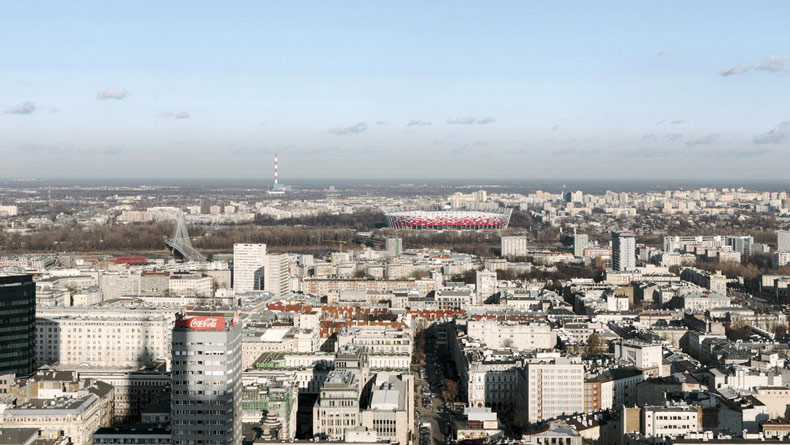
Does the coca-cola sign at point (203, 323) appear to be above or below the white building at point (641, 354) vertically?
above

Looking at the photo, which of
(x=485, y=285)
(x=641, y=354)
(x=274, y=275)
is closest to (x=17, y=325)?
(x=641, y=354)

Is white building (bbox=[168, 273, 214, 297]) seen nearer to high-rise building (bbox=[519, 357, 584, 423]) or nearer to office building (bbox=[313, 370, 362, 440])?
high-rise building (bbox=[519, 357, 584, 423])

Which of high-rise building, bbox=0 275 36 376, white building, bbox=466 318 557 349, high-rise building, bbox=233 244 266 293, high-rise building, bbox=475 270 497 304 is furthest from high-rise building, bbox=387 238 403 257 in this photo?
high-rise building, bbox=0 275 36 376

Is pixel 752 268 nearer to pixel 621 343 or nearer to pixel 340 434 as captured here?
pixel 621 343

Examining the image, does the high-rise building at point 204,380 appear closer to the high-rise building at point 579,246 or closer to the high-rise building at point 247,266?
the high-rise building at point 247,266

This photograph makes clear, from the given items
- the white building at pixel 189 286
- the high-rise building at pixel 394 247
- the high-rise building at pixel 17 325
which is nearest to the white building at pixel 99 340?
the high-rise building at pixel 17 325

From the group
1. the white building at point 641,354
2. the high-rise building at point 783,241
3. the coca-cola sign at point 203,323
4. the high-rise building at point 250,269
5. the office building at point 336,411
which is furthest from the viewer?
the high-rise building at point 783,241
